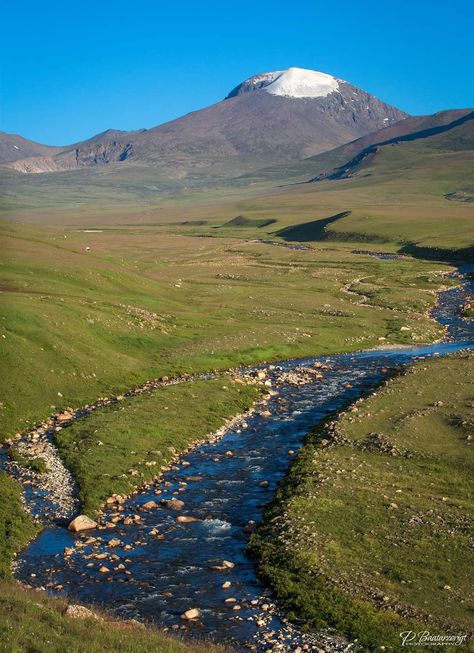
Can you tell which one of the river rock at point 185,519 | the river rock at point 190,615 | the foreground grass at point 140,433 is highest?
the foreground grass at point 140,433

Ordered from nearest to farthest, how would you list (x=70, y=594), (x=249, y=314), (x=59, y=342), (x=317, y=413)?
1. (x=70, y=594)
2. (x=317, y=413)
3. (x=59, y=342)
4. (x=249, y=314)

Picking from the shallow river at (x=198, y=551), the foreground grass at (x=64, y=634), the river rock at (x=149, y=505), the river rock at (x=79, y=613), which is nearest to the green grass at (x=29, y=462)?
the shallow river at (x=198, y=551)

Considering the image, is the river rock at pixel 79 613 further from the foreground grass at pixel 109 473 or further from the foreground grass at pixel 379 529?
the foreground grass at pixel 379 529

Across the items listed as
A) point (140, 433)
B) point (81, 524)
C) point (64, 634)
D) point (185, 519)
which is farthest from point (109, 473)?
point (64, 634)

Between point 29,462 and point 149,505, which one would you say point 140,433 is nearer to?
point 29,462

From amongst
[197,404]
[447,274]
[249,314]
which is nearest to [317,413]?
[197,404]

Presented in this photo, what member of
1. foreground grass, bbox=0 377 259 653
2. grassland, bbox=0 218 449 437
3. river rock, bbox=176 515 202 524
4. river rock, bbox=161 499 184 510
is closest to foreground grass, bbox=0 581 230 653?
foreground grass, bbox=0 377 259 653

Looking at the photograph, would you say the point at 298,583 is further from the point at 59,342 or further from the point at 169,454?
the point at 59,342
